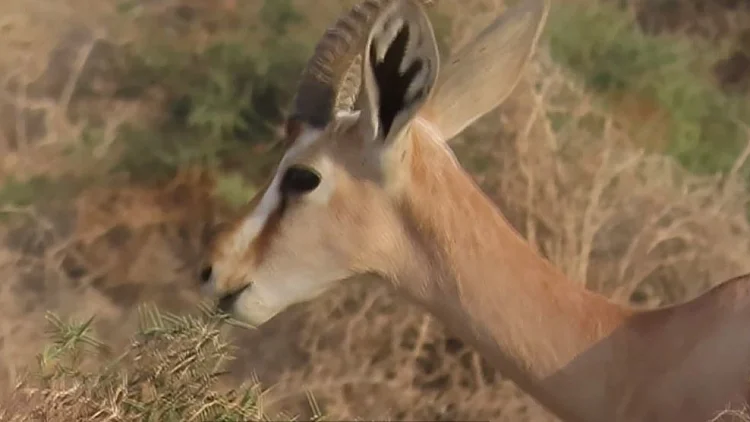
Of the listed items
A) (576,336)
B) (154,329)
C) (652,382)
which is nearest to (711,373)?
(652,382)

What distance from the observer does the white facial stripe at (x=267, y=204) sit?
2.06 m

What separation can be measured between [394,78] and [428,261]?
0.30 metres

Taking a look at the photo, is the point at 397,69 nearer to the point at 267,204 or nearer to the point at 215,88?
the point at 267,204

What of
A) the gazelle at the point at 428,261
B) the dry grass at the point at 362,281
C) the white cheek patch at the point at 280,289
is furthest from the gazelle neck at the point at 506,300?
the dry grass at the point at 362,281

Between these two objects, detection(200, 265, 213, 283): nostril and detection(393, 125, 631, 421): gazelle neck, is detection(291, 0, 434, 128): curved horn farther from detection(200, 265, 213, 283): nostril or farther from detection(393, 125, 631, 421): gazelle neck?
detection(200, 265, 213, 283): nostril

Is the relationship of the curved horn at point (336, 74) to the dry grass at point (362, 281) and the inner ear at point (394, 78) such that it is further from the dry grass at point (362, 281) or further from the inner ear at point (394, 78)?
the dry grass at point (362, 281)

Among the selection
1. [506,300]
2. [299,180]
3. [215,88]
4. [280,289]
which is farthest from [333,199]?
[215,88]

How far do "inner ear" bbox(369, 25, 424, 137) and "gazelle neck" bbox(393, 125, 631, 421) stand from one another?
0.09 m

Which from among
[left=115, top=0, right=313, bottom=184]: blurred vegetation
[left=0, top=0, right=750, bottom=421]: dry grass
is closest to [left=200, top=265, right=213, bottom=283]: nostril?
[left=0, top=0, right=750, bottom=421]: dry grass

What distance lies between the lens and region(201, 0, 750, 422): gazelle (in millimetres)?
1933

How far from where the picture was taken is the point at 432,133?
215cm

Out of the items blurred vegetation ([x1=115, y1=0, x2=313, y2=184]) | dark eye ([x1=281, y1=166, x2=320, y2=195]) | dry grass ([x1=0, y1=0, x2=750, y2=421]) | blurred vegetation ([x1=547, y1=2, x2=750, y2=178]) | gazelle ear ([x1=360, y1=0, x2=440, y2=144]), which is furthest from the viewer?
blurred vegetation ([x1=547, y1=2, x2=750, y2=178])

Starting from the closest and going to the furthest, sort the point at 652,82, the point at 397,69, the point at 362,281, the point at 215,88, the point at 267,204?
1. the point at 397,69
2. the point at 267,204
3. the point at 362,281
4. the point at 215,88
5. the point at 652,82

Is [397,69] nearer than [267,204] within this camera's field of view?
Yes
